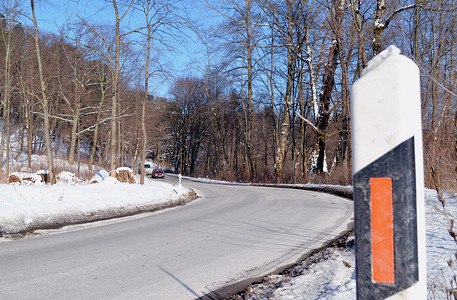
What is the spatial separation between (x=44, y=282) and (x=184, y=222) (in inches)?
192

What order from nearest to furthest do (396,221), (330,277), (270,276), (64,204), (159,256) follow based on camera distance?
1. (396,221)
2. (330,277)
3. (270,276)
4. (159,256)
5. (64,204)

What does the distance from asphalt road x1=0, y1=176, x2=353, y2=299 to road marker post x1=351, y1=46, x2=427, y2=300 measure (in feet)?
10.8

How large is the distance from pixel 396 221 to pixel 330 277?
372cm

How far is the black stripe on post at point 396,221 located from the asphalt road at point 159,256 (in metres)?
3.26

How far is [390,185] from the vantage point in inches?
45.7

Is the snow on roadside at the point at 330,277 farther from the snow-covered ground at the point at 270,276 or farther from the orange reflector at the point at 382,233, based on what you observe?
the orange reflector at the point at 382,233

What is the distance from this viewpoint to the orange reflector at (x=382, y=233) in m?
1.15

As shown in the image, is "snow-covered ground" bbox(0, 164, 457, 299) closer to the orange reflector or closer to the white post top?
the orange reflector

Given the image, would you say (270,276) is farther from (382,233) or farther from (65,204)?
(65,204)

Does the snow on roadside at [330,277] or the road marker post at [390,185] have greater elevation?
the road marker post at [390,185]

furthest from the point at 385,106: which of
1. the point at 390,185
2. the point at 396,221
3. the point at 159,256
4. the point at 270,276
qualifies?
the point at 159,256

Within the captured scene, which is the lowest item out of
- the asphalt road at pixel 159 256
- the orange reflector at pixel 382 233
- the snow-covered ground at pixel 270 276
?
the asphalt road at pixel 159 256

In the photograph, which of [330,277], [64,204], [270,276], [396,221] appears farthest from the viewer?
[64,204]

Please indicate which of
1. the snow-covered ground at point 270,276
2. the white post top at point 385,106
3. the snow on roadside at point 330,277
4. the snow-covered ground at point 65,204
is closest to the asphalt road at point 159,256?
the snow on roadside at point 330,277
